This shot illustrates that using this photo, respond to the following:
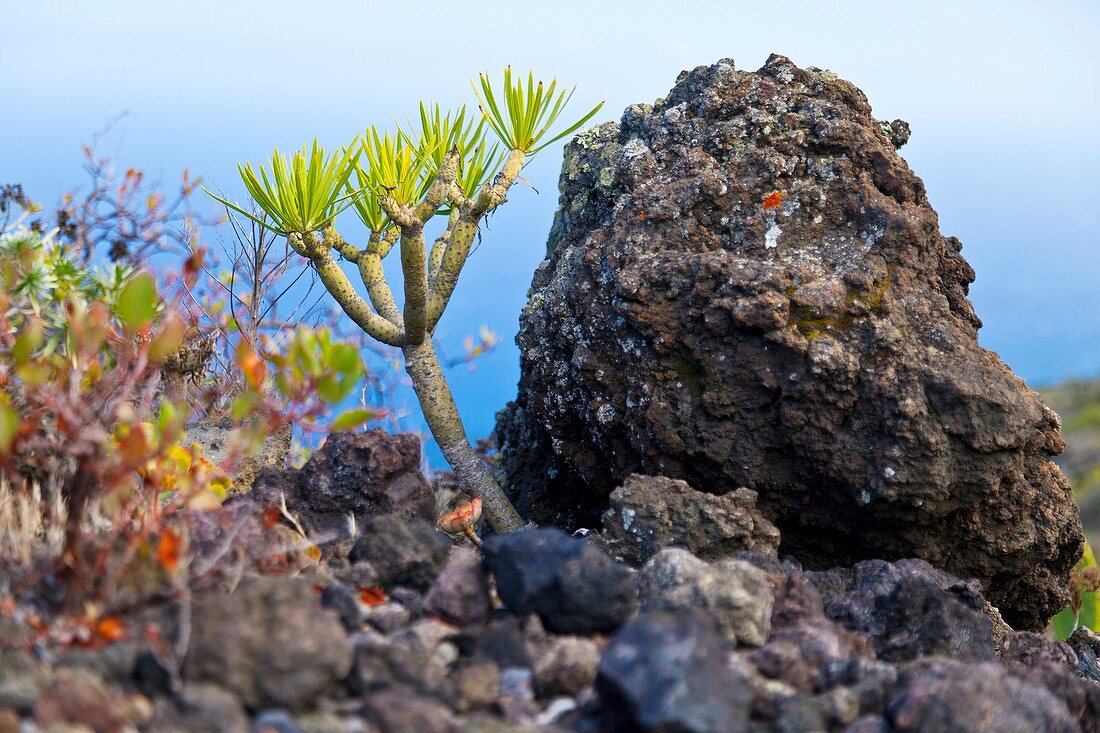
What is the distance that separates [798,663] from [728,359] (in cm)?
182

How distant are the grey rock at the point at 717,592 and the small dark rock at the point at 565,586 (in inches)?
7.5

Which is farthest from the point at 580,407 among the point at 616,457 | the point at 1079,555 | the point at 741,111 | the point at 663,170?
the point at 1079,555

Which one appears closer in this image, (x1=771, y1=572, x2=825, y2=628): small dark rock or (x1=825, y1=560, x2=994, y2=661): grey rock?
(x1=771, y1=572, x2=825, y2=628): small dark rock

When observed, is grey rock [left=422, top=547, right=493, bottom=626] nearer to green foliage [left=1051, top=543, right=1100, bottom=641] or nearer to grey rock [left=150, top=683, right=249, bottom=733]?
grey rock [left=150, top=683, right=249, bottom=733]

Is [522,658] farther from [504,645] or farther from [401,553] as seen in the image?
[401,553]

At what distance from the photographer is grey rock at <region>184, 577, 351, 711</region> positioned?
7.10 feet

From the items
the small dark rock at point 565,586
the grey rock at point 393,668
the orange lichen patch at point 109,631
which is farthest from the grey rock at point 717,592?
the orange lichen patch at point 109,631

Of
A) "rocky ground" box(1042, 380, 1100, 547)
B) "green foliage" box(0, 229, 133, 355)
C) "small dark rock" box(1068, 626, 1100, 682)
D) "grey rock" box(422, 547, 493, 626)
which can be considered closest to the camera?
"grey rock" box(422, 547, 493, 626)

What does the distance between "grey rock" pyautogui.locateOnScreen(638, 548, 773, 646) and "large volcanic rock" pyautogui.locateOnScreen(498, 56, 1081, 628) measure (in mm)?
1299

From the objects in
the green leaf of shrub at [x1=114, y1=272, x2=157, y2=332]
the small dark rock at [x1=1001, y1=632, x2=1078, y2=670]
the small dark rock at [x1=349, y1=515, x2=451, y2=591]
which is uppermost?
the green leaf of shrub at [x1=114, y1=272, x2=157, y2=332]

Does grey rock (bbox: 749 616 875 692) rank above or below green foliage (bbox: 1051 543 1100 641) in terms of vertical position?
below

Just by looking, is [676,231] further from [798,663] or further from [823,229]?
[798,663]

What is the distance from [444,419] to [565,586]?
10.5 ft

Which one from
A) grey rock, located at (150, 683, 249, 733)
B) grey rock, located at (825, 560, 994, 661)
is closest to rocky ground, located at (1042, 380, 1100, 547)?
grey rock, located at (825, 560, 994, 661)
